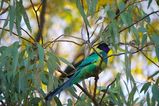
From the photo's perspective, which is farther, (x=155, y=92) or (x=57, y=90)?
(x=155, y=92)

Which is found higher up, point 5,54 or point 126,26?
point 5,54

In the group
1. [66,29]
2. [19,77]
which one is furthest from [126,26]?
[66,29]

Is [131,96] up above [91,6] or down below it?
below

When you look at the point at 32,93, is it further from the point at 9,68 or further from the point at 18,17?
the point at 18,17

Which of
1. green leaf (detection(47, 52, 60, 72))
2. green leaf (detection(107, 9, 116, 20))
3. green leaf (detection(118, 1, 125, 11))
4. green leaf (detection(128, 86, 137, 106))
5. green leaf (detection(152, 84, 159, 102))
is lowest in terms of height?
green leaf (detection(152, 84, 159, 102))

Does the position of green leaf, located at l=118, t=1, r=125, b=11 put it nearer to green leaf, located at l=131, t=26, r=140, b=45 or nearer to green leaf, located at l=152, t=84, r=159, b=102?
green leaf, located at l=131, t=26, r=140, b=45

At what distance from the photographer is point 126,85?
8.84 feet

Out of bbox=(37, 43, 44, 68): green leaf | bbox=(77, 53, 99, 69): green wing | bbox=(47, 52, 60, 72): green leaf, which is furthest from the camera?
bbox=(77, 53, 99, 69): green wing

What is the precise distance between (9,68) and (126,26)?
622 mm

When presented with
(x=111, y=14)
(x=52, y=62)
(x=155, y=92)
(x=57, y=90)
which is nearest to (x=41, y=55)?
(x=52, y=62)

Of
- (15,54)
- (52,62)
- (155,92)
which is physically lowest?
(155,92)

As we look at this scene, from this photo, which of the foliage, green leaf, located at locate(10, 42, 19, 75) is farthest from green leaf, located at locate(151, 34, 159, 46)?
green leaf, located at locate(10, 42, 19, 75)

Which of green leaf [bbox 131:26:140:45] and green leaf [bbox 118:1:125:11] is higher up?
green leaf [bbox 118:1:125:11]

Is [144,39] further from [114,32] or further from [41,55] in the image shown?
[41,55]
